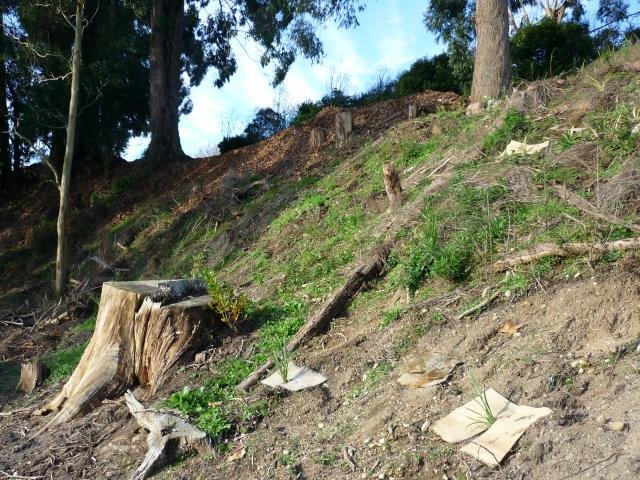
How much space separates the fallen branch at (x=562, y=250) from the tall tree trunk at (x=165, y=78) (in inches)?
523

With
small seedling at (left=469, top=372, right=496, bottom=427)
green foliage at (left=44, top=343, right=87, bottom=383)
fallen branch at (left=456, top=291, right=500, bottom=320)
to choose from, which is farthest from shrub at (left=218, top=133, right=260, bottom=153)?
small seedling at (left=469, top=372, right=496, bottom=427)

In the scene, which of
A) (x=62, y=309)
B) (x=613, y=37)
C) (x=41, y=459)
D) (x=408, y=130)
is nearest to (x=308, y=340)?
(x=41, y=459)

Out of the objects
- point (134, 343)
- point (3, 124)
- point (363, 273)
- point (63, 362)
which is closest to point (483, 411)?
point (363, 273)

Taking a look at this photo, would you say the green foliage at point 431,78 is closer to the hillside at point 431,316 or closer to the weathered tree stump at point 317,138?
the weathered tree stump at point 317,138

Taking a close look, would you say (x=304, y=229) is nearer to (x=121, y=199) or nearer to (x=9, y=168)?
(x=121, y=199)

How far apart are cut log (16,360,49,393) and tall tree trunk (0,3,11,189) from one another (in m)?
11.1

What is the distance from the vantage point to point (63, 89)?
16891mm

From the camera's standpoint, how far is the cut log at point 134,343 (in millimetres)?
6379

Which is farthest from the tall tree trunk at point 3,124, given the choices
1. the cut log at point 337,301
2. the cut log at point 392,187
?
the cut log at point 337,301

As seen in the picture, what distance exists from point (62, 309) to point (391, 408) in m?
8.46

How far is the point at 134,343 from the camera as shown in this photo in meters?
6.52

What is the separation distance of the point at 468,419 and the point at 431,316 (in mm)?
1408

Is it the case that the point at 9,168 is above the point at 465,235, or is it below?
above

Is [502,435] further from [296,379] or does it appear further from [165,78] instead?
[165,78]
